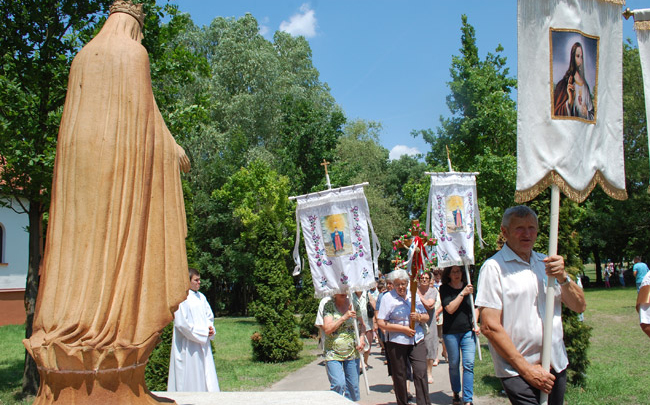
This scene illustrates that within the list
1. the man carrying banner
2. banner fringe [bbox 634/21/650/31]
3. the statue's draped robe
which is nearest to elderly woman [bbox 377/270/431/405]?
the man carrying banner

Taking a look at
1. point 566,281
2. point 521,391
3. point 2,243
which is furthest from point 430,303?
point 2,243

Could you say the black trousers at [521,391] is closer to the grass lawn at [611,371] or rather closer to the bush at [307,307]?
the grass lawn at [611,371]

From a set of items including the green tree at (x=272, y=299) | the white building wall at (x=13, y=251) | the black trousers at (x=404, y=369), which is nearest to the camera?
the black trousers at (x=404, y=369)

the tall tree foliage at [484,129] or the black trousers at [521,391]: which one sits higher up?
the tall tree foliage at [484,129]

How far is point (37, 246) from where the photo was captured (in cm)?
1069

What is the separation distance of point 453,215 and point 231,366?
6.75 meters

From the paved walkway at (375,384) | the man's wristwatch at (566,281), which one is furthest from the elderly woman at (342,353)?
the man's wristwatch at (566,281)

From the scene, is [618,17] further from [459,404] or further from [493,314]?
[459,404]

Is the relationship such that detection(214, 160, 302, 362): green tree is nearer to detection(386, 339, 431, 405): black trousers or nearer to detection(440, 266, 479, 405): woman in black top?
detection(440, 266, 479, 405): woman in black top

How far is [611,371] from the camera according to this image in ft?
33.8

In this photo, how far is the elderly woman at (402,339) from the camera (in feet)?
22.4

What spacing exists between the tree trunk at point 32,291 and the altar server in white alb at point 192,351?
14.2ft

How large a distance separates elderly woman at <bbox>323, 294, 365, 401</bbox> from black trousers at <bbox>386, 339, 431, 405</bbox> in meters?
0.50

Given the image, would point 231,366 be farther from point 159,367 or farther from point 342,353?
A: point 342,353
